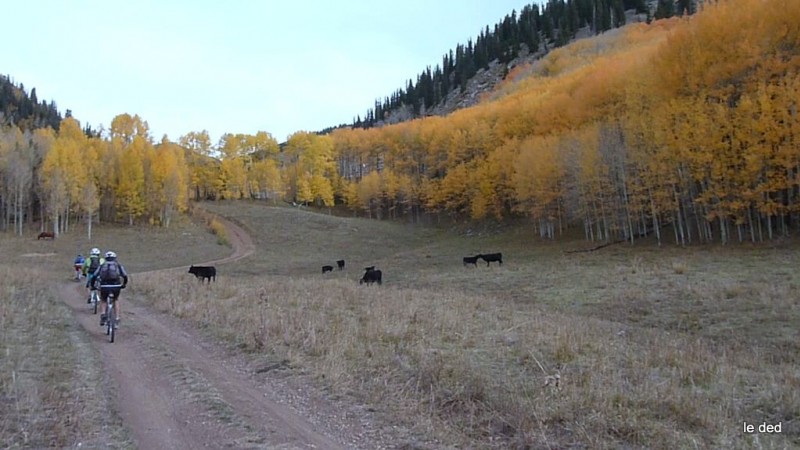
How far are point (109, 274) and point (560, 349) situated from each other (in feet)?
34.0

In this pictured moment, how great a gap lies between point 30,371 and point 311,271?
3536 centimetres

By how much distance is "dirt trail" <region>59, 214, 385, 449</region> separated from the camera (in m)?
6.26

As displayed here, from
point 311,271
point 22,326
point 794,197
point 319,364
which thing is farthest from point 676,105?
point 22,326

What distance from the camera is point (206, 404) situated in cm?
744

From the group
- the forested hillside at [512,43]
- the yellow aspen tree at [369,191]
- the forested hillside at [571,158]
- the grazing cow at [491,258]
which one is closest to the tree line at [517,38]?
the forested hillside at [512,43]

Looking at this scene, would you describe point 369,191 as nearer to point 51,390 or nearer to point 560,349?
point 560,349

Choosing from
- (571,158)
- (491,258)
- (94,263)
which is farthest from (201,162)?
(94,263)

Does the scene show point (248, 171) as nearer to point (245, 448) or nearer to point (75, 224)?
point (75, 224)

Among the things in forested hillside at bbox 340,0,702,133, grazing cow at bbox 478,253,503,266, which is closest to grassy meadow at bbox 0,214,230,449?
grazing cow at bbox 478,253,503,266

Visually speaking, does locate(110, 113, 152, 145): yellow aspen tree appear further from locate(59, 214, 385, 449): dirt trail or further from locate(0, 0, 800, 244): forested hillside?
locate(59, 214, 385, 449): dirt trail

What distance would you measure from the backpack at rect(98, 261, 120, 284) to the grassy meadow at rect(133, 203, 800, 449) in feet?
7.78

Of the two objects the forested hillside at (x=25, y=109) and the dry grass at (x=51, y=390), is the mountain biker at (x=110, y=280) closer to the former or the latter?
the dry grass at (x=51, y=390)

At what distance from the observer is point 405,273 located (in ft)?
122

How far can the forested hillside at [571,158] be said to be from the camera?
3453cm
